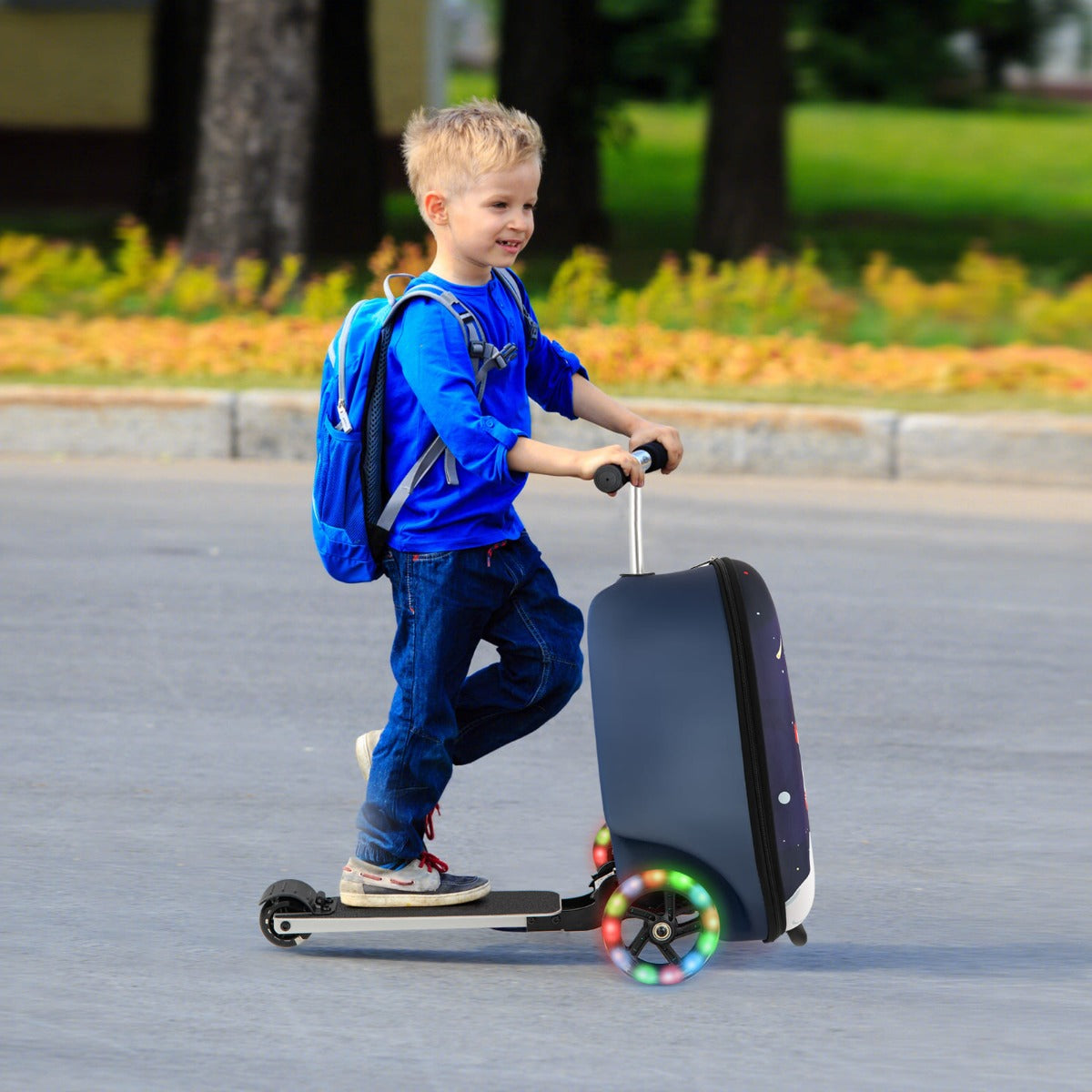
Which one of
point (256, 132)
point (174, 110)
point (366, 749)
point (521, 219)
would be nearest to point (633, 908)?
point (366, 749)

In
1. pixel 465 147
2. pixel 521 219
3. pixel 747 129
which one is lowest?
pixel 747 129

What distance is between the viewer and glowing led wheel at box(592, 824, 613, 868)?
13.8 feet

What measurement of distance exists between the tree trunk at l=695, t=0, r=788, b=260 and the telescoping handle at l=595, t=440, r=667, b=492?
14.6 metres

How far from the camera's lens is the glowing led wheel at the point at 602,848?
4219 millimetres

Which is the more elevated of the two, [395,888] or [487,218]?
[487,218]

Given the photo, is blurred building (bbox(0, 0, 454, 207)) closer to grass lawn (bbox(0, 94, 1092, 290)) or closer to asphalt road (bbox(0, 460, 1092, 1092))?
grass lawn (bbox(0, 94, 1092, 290))

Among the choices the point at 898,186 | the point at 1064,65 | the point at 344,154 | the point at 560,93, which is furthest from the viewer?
the point at 1064,65

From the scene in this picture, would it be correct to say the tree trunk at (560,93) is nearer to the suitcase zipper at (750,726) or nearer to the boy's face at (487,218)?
the boy's face at (487,218)

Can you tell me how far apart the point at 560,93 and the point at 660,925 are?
1669 centimetres

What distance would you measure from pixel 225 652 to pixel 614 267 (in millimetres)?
12698

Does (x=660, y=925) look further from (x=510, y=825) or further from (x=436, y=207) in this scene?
(x=436, y=207)

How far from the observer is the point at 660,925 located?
3896 mm

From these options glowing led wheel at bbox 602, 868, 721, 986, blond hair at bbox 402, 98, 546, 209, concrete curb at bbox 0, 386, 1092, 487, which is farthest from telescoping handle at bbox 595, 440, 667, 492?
concrete curb at bbox 0, 386, 1092, 487

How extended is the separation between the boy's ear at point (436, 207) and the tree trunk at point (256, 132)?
9723 mm
